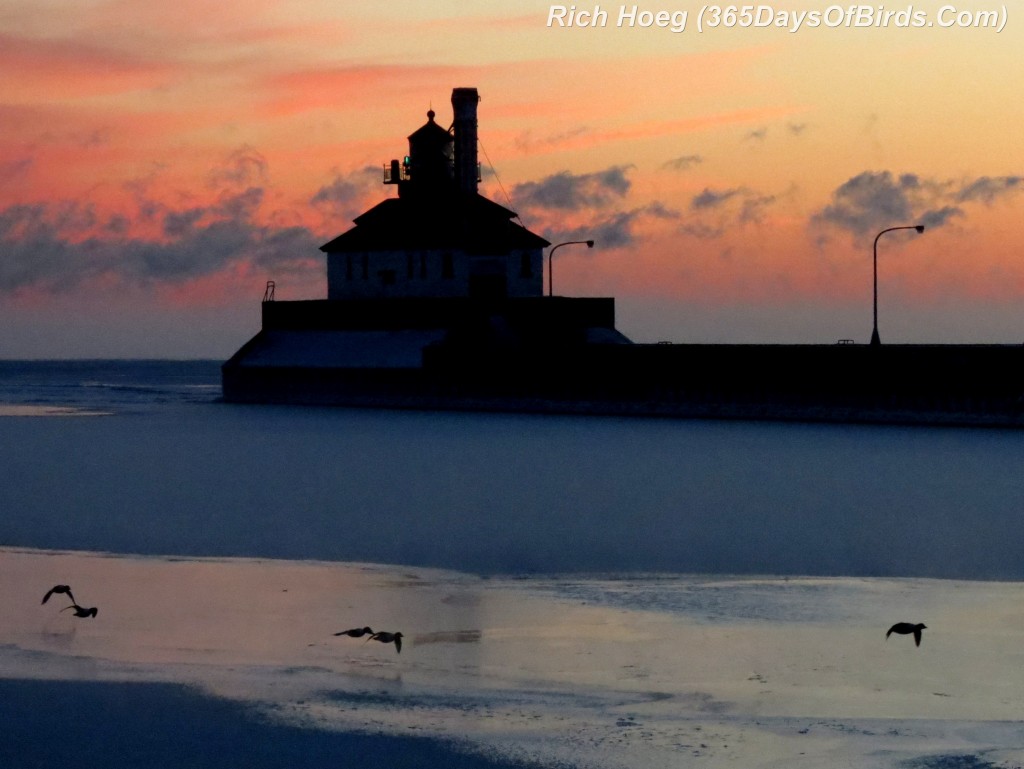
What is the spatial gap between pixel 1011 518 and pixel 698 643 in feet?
48.7

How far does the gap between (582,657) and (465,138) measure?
71679mm

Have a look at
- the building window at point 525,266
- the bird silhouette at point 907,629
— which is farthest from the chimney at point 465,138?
the bird silhouette at point 907,629

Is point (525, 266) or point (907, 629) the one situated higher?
point (525, 266)

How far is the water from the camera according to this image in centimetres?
2288

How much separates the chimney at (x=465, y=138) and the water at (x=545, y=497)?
24.4 meters

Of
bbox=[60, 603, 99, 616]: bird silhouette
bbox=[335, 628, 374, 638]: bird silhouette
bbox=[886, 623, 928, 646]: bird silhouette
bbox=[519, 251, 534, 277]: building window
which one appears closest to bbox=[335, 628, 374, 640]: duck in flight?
bbox=[335, 628, 374, 638]: bird silhouette

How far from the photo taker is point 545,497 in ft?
110

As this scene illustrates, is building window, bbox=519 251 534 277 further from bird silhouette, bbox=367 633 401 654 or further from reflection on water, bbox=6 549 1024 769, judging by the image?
bird silhouette, bbox=367 633 401 654

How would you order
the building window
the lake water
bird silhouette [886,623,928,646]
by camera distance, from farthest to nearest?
the building window, bird silhouette [886,623,928,646], the lake water

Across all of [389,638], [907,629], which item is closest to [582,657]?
[389,638]

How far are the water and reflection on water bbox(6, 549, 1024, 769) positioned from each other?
2.92 meters

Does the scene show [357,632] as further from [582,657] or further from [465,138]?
[465,138]

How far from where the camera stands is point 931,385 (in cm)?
6294

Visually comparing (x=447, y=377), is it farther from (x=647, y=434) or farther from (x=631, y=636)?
(x=631, y=636)
